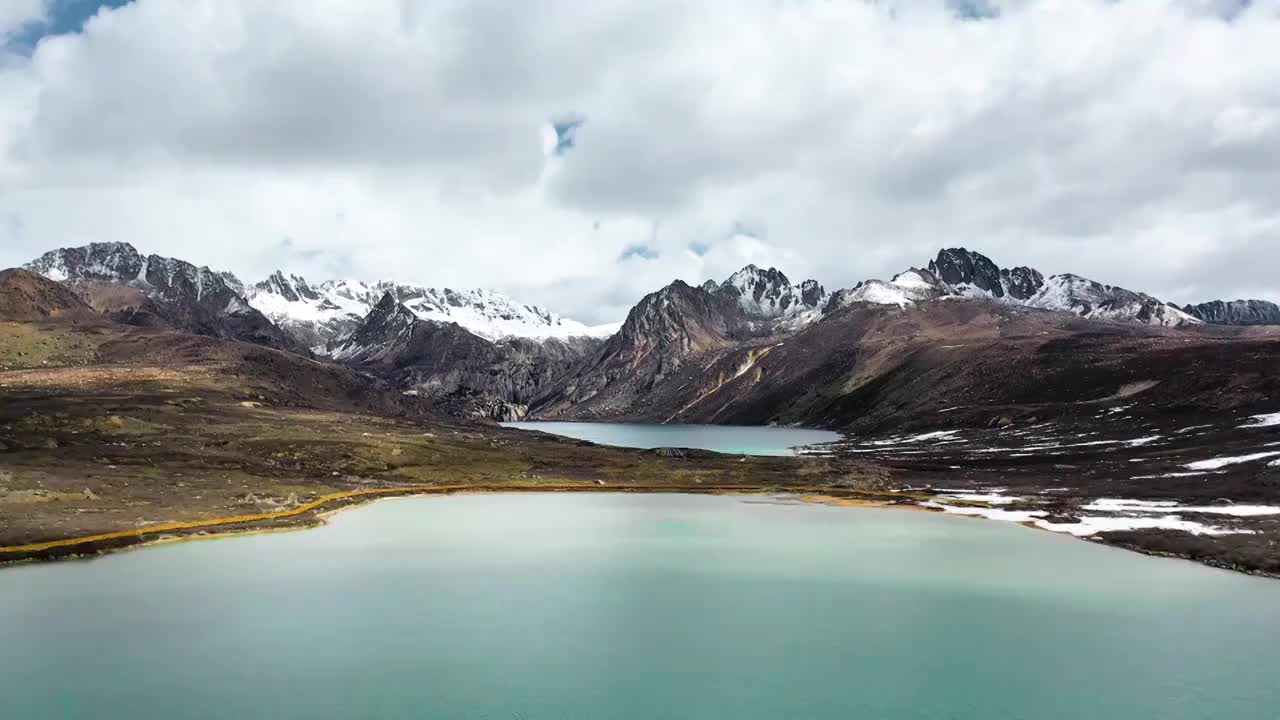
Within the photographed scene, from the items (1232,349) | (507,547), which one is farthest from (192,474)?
(1232,349)

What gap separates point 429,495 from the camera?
329 feet

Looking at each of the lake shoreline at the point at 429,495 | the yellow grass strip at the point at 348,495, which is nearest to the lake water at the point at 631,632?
the lake shoreline at the point at 429,495

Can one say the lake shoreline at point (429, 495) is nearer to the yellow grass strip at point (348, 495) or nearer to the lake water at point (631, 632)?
the yellow grass strip at point (348, 495)

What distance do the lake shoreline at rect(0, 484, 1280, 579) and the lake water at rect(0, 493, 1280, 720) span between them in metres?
2.07

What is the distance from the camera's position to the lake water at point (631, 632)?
1230 inches

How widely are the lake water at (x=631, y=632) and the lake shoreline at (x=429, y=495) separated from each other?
2071mm

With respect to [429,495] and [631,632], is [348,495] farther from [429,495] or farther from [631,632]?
[631,632]

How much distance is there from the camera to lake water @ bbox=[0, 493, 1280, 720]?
103 feet

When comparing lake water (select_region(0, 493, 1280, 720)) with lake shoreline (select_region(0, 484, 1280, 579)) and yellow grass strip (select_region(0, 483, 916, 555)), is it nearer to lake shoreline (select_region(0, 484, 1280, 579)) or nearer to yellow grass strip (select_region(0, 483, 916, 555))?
lake shoreline (select_region(0, 484, 1280, 579))

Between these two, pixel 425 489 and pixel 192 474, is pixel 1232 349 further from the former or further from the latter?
pixel 192 474

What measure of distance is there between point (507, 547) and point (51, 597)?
28.5 m

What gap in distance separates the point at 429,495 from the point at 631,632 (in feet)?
211

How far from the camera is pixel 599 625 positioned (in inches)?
1654

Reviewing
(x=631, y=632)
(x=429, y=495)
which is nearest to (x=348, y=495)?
(x=429, y=495)
